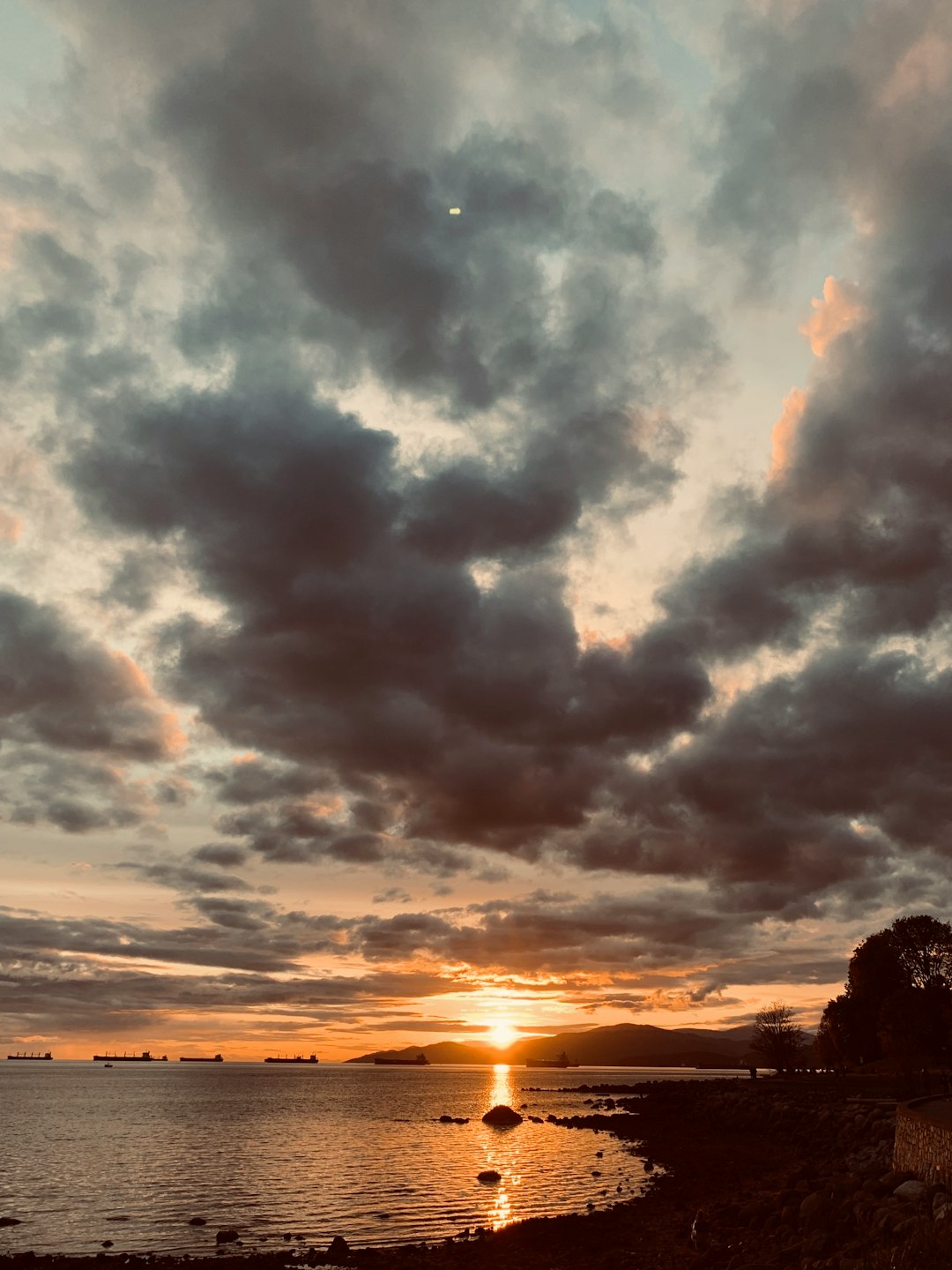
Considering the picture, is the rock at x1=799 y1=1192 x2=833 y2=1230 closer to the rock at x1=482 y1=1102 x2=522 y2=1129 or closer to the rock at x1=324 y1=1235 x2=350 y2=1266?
the rock at x1=324 y1=1235 x2=350 y2=1266

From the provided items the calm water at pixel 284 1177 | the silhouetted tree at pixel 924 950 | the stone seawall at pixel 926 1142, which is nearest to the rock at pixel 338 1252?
the calm water at pixel 284 1177

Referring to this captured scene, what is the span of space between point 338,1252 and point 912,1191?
24679 mm

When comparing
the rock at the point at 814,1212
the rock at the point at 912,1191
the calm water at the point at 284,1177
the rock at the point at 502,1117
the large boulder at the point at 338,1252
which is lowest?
the rock at the point at 502,1117

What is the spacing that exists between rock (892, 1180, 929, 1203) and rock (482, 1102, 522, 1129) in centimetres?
7997

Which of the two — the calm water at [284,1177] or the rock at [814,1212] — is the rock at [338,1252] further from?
the rock at [814,1212]

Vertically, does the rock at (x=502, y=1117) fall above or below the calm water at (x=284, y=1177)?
below

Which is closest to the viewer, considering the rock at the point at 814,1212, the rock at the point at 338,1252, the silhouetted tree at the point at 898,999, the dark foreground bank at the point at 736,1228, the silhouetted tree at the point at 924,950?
Answer: the dark foreground bank at the point at 736,1228

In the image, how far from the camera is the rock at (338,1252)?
39.9 metres

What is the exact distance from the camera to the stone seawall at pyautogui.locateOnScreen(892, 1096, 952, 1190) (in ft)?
109

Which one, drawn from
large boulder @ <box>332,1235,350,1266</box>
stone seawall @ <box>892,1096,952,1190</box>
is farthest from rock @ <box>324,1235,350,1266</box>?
stone seawall @ <box>892,1096,952,1190</box>

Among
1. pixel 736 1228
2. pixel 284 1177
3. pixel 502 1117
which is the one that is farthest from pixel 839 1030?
pixel 736 1228

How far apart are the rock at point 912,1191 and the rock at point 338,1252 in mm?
23148

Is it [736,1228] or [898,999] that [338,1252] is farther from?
[898,999]

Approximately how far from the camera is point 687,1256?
3775cm
